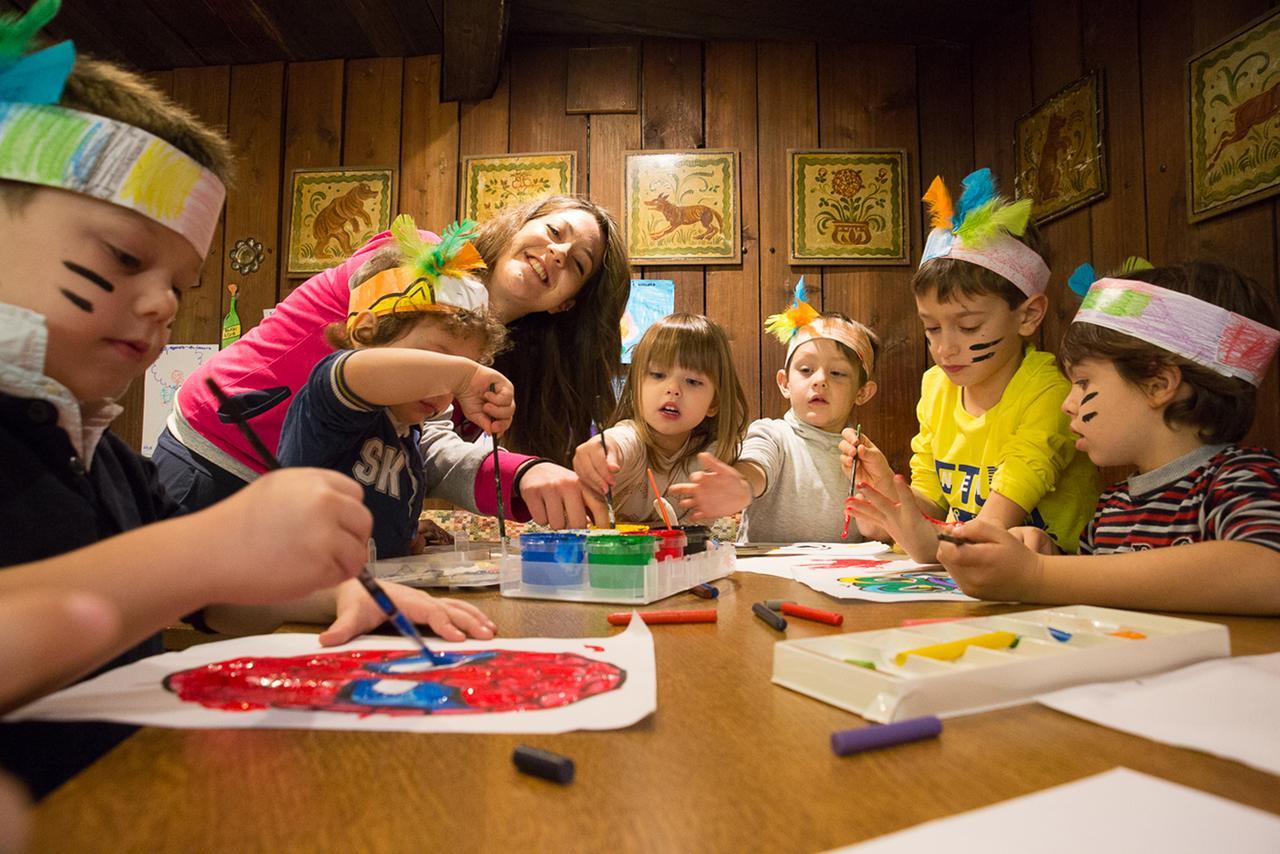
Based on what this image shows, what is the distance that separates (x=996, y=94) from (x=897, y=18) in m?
0.38

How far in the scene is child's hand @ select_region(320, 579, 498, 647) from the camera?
2.19 feet

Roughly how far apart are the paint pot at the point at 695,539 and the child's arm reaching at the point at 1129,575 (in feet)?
1.06

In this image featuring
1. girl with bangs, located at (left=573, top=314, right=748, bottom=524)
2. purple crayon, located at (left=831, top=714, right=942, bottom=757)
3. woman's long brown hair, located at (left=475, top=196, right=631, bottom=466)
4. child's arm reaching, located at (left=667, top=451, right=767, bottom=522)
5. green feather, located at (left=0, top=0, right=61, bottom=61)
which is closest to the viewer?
purple crayon, located at (left=831, top=714, right=942, bottom=757)

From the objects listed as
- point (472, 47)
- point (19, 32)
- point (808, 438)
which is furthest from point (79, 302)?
point (472, 47)

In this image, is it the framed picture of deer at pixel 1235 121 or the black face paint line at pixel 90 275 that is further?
the framed picture of deer at pixel 1235 121

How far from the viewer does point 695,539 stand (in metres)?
1.05

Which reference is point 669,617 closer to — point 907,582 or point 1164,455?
point 907,582

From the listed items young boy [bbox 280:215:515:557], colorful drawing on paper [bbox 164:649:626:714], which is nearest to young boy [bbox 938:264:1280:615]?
colorful drawing on paper [bbox 164:649:626:714]

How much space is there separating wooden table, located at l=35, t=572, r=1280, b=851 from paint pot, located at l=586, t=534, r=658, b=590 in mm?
379

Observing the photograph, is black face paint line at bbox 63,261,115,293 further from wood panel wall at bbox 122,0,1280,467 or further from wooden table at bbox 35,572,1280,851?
wood panel wall at bbox 122,0,1280,467

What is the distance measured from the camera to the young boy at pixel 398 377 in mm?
1055

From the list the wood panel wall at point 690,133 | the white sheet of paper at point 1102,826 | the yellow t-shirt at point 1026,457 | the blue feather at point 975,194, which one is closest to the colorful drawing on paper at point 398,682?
the white sheet of paper at point 1102,826

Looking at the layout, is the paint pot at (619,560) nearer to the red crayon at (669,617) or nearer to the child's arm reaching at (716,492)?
the red crayon at (669,617)

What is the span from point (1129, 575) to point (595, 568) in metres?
0.55
